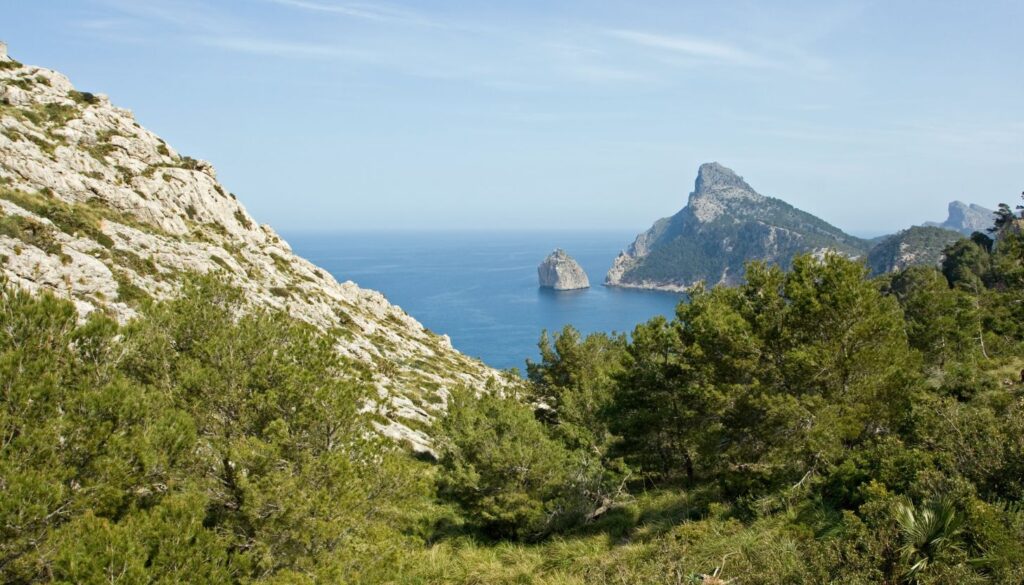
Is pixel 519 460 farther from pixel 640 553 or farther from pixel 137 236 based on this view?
pixel 137 236

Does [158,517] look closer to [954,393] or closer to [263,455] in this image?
[263,455]

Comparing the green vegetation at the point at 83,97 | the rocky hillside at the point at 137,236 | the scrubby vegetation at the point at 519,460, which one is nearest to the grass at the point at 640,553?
the scrubby vegetation at the point at 519,460

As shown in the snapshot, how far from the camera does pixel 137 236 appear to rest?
42750 mm

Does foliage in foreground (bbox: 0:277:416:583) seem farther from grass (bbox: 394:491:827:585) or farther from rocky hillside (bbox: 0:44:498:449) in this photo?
rocky hillside (bbox: 0:44:498:449)

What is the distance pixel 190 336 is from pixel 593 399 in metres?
19.5

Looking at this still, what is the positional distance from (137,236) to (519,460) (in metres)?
37.5

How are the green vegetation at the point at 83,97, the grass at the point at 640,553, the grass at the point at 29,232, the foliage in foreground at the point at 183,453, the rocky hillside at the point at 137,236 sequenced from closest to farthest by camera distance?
the foliage in foreground at the point at 183,453 → the grass at the point at 640,553 → the grass at the point at 29,232 → the rocky hillside at the point at 137,236 → the green vegetation at the point at 83,97

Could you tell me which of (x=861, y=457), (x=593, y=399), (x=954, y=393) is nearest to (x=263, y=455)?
(x=861, y=457)

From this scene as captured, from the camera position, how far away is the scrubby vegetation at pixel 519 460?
9.83m

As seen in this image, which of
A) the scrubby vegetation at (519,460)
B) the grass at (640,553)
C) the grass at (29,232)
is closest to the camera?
the scrubby vegetation at (519,460)

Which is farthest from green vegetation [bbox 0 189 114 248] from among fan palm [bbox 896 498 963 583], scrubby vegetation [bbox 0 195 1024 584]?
fan palm [bbox 896 498 963 583]

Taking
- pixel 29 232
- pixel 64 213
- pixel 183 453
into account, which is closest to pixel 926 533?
pixel 183 453

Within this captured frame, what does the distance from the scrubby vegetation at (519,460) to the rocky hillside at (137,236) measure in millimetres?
10710

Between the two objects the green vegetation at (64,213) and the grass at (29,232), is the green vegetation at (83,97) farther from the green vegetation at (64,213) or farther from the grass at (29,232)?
the grass at (29,232)
